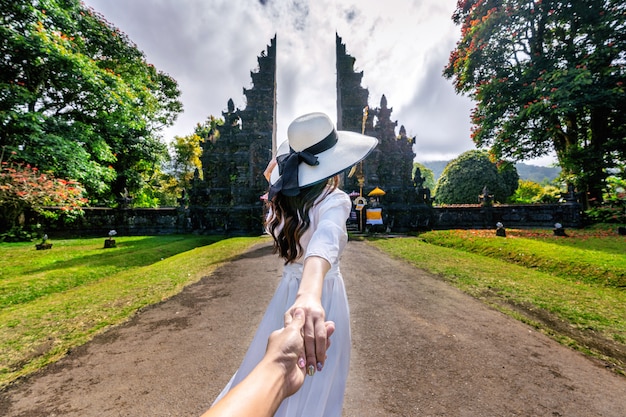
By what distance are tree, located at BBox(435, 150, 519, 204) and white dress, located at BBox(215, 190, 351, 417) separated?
30.0m

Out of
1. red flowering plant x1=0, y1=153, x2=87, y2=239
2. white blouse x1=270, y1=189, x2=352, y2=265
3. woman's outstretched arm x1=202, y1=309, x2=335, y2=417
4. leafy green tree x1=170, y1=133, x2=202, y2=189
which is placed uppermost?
leafy green tree x1=170, y1=133, x2=202, y2=189

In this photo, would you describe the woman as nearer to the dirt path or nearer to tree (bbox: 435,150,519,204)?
the dirt path

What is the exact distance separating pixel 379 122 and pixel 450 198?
45.9ft

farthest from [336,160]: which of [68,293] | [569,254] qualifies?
[569,254]

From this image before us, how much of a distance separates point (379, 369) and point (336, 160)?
98.3 inches

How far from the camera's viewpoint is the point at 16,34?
10.3 meters

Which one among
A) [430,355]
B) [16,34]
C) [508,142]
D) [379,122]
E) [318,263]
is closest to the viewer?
[318,263]

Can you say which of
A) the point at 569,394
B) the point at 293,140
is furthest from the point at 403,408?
the point at 293,140

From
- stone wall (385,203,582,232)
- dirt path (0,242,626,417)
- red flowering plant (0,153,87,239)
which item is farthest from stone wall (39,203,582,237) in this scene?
dirt path (0,242,626,417)

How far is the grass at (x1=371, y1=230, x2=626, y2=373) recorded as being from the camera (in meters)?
3.51

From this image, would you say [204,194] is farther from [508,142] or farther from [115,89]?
[508,142]

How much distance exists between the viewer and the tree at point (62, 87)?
10.8 meters

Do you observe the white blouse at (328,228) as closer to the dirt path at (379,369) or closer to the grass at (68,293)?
the dirt path at (379,369)

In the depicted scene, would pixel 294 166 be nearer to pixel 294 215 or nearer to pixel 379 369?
pixel 294 215
